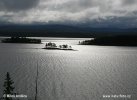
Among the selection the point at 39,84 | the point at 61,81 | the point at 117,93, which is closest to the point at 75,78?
the point at 61,81

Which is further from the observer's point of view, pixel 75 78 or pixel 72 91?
pixel 75 78

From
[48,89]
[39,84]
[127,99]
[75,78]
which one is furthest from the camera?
[75,78]

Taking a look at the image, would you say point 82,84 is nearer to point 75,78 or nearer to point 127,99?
point 75,78

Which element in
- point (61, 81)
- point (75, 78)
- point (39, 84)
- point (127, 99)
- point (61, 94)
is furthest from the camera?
point (75, 78)

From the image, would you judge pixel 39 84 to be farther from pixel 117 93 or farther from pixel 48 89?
pixel 117 93

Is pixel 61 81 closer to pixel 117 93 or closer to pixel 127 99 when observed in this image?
pixel 117 93

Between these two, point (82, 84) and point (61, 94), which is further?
point (82, 84)

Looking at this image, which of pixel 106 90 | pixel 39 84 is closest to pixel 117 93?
pixel 106 90

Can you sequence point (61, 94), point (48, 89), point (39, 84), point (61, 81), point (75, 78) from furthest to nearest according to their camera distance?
point (75, 78), point (61, 81), point (39, 84), point (48, 89), point (61, 94)

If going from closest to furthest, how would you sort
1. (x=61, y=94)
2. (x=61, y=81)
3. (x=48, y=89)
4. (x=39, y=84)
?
(x=61, y=94)
(x=48, y=89)
(x=39, y=84)
(x=61, y=81)
